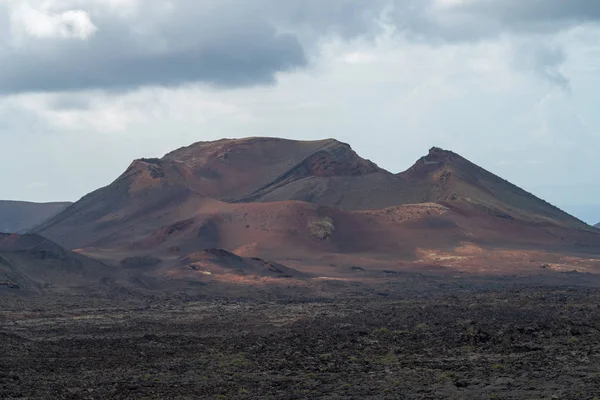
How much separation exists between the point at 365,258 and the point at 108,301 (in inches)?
1766

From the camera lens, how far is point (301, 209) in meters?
127

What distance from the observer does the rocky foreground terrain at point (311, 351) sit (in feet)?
99.6

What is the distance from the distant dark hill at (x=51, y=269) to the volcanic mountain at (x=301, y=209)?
1710cm

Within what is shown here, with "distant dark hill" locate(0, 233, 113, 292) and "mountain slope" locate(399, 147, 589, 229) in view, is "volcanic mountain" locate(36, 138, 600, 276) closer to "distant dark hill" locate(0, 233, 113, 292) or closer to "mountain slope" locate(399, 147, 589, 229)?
"mountain slope" locate(399, 147, 589, 229)

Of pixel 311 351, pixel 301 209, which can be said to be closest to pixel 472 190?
pixel 301 209

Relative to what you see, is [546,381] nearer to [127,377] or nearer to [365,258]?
[127,377]

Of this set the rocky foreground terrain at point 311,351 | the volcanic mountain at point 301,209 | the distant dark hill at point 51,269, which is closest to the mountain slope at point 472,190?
the volcanic mountain at point 301,209

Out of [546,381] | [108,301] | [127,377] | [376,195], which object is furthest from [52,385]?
[376,195]

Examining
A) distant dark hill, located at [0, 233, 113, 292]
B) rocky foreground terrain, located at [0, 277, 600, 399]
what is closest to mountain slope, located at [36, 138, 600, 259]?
distant dark hill, located at [0, 233, 113, 292]

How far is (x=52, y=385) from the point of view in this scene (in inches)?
1241

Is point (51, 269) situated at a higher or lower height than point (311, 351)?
higher

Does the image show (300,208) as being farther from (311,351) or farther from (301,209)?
(311,351)

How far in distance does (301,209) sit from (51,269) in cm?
4025

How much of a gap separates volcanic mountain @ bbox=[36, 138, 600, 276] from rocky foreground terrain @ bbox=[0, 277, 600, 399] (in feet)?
175
